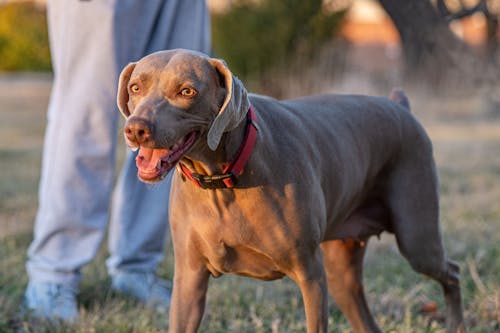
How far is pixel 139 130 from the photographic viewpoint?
87.7 inches

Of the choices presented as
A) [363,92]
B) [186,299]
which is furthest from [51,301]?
[363,92]

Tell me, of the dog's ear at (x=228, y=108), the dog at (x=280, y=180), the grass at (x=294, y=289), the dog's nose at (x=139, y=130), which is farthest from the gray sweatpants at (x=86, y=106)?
the dog's nose at (x=139, y=130)

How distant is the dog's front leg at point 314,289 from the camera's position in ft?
8.95

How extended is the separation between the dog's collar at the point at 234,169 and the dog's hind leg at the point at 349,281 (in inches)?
43.1

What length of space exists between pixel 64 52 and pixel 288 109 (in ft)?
4.49

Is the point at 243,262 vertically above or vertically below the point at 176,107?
below

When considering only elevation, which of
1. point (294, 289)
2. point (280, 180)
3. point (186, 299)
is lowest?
point (294, 289)

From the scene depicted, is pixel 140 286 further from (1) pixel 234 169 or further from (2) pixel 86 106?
(1) pixel 234 169

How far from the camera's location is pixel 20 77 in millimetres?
22703

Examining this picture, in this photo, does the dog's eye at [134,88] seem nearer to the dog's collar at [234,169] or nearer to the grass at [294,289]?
the dog's collar at [234,169]

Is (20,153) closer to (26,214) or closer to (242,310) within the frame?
(26,214)

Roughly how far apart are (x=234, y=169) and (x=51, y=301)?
1.64 meters

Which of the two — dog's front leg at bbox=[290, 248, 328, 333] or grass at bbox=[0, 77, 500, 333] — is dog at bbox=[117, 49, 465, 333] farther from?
grass at bbox=[0, 77, 500, 333]

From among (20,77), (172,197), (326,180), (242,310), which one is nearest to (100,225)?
(242,310)
